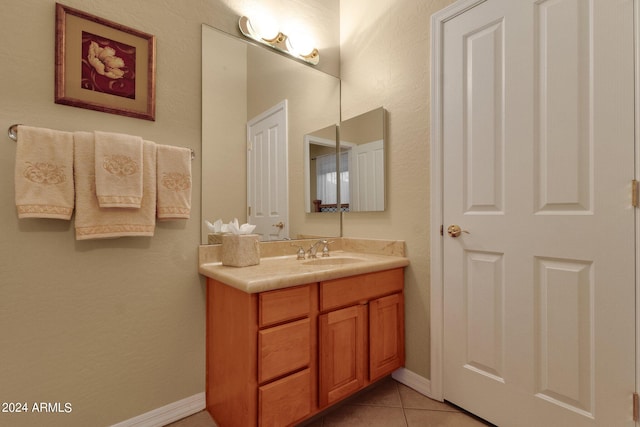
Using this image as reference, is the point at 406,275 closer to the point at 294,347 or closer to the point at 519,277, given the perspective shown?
the point at 519,277

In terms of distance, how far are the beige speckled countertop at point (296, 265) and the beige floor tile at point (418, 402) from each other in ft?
2.43

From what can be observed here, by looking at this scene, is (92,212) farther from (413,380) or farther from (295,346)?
(413,380)

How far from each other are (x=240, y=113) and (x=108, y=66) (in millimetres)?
639

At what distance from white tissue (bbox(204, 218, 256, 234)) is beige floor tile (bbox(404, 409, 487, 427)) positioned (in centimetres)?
127

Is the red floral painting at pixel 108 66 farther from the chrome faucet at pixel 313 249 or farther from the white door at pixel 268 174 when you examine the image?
the chrome faucet at pixel 313 249

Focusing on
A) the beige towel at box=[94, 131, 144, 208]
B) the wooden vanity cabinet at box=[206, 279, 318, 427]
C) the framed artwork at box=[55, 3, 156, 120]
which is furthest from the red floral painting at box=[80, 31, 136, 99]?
the wooden vanity cabinet at box=[206, 279, 318, 427]

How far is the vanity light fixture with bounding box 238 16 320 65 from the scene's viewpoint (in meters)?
1.76

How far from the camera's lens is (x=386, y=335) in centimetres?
170

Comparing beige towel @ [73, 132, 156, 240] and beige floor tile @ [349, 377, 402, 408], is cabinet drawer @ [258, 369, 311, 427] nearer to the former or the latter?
beige floor tile @ [349, 377, 402, 408]

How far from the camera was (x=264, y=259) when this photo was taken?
1811 mm

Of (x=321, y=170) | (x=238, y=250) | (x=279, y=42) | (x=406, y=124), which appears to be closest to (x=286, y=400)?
(x=238, y=250)

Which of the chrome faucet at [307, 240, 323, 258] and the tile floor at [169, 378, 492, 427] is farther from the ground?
the chrome faucet at [307, 240, 323, 258]

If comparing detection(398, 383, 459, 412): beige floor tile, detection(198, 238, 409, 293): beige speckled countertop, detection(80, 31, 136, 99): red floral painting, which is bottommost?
detection(398, 383, 459, 412): beige floor tile

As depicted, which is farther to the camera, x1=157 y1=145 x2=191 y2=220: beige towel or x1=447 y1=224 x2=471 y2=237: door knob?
x1=447 y1=224 x2=471 y2=237: door knob
